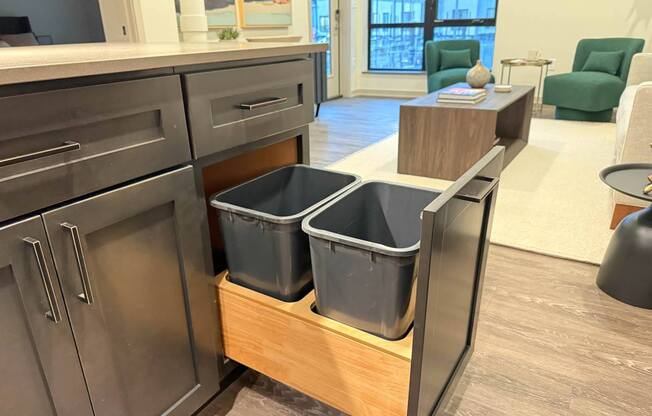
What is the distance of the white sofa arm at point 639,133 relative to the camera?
198 centimetres

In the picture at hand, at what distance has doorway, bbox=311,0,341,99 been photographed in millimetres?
6227

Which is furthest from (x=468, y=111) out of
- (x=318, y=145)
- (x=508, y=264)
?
(x=318, y=145)

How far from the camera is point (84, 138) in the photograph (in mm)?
738

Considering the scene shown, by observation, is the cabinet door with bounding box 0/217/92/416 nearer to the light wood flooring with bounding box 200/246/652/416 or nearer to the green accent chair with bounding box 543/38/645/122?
the light wood flooring with bounding box 200/246/652/416

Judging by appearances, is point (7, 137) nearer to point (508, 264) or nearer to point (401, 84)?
point (508, 264)

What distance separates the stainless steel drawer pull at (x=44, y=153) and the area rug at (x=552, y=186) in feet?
6.21

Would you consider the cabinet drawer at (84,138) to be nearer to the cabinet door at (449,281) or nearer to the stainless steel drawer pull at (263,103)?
the stainless steel drawer pull at (263,103)

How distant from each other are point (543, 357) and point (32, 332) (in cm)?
136

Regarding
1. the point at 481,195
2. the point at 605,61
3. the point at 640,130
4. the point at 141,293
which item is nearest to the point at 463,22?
the point at 605,61

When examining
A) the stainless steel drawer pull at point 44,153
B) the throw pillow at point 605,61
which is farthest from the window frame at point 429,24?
the stainless steel drawer pull at point 44,153

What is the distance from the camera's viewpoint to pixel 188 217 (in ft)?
3.18

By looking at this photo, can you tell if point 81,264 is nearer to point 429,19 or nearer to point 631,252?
point 631,252

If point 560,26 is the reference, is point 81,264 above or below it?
below

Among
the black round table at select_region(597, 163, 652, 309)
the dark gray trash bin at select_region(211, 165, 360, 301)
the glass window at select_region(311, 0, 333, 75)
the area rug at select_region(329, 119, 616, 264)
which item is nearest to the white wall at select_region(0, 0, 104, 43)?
the glass window at select_region(311, 0, 333, 75)
